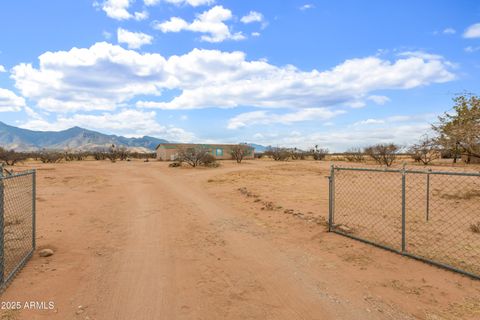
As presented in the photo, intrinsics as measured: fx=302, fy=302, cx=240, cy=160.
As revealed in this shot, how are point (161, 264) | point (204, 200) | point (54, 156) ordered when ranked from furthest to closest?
point (54, 156), point (204, 200), point (161, 264)

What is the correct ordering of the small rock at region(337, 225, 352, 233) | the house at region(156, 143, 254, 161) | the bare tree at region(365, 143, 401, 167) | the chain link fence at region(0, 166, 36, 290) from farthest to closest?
the house at region(156, 143, 254, 161) → the bare tree at region(365, 143, 401, 167) → the small rock at region(337, 225, 352, 233) → the chain link fence at region(0, 166, 36, 290)

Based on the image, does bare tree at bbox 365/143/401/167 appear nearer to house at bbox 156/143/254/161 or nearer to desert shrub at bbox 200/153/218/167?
desert shrub at bbox 200/153/218/167

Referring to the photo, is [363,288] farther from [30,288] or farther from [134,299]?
[30,288]

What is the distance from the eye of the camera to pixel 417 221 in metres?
8.20

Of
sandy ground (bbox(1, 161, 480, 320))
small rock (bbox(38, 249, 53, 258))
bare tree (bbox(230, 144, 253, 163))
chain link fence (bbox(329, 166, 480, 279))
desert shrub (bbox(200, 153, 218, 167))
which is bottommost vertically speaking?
sandy ground (bbox(1, 161, 480, 320))

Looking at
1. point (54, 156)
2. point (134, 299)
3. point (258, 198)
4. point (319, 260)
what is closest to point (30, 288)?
point (134, 299)

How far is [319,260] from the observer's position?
5383 millimetres

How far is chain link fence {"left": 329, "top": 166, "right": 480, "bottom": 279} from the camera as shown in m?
5.43

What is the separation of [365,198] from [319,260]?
301 inches

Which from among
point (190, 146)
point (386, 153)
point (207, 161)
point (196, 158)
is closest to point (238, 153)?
point (207, 161)

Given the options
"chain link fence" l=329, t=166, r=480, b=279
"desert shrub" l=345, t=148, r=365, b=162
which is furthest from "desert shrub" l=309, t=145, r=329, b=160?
"chain link fence" l=329, t=166, r=480, b=279

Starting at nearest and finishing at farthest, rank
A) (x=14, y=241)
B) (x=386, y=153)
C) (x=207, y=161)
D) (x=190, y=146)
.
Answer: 1. (x=14, y=241)
2. (x=386, y=153)
3. (x=207, y=161)
4. (x=190, y=146)

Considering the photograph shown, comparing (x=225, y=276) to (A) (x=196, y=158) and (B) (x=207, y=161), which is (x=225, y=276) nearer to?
(A) (x=196, y=158)

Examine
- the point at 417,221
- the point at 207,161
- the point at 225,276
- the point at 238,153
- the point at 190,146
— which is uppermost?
the point at 190,146
